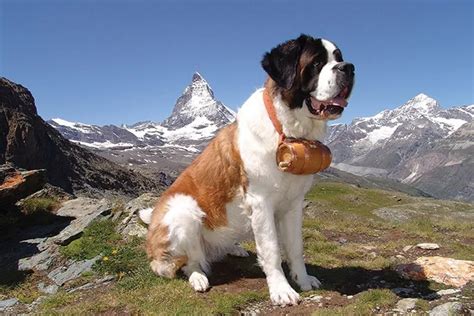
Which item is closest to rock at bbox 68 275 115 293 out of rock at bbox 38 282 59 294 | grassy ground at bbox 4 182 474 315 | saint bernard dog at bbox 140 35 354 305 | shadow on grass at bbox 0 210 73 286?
grassy ground at bbox 4 182 474 315

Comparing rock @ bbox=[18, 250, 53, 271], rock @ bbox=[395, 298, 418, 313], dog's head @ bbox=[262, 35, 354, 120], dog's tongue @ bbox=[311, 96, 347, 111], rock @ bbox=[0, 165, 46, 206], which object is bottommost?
rock @ bbox=[18, 250, 53, 271]

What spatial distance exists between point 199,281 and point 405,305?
3.55m

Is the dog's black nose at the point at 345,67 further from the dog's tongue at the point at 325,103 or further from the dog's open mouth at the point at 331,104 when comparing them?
the dog's tongue at the point at 325,103

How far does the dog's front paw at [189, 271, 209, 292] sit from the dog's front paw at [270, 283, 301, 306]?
133 cm

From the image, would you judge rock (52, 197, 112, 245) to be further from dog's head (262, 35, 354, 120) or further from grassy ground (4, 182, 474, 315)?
dog's head (262, 35, 354, 120)

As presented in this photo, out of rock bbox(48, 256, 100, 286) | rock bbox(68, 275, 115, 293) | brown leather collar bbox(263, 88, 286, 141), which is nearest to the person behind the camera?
brown leather collar bbox(263, 88, 286, 141)

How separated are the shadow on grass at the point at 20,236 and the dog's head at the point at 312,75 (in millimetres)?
7942

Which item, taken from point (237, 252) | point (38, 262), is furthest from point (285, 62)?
point (38, 262)

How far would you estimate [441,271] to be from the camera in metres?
9.24

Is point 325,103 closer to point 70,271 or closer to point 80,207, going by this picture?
point 70,271

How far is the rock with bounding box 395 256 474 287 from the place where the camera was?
29.2 feet

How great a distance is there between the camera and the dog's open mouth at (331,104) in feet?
22.9

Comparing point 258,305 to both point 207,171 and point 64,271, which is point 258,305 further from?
point 64,271

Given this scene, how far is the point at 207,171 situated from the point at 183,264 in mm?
1916
